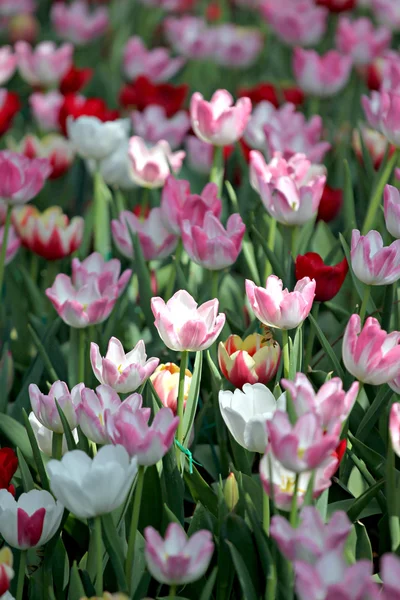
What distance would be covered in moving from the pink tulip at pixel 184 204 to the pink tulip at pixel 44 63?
1218 mm

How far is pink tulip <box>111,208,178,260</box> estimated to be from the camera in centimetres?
154

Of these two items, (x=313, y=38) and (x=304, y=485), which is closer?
(x=304, y=485)

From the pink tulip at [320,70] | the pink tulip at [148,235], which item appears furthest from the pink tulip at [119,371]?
the pink tulip at [320,70]

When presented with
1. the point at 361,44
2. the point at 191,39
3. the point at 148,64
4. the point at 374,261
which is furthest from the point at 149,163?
the point at 191,39

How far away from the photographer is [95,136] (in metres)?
1.77

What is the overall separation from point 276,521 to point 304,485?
129 millimetres

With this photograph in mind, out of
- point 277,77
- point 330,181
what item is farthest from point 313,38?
point 330,181

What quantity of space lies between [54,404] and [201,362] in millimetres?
254

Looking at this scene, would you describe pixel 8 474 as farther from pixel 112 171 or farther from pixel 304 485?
pixel 112 171

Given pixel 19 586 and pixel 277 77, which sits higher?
pixel 19 586

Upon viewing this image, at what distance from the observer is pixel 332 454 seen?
0.91 meters

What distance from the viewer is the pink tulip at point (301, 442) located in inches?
32.0

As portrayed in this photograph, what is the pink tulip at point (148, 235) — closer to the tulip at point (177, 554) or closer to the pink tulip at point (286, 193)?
the pink tulip at point (286, 193)

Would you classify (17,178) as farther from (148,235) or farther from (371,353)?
(371,353)
